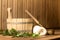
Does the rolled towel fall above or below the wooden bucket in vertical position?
below

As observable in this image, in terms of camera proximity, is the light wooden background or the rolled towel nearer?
the rolled towel

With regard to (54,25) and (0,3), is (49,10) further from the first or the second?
(0,3)

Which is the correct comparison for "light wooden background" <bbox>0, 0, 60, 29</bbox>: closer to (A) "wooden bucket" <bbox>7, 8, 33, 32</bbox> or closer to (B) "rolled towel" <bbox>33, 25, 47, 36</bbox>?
(A) "wooden bucket" <bbox>7, 8, 33, 32</bbox>

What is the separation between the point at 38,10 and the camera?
1776 millimetres

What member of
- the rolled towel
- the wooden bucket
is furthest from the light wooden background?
the rolled towel

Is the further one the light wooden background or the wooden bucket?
the light wooden background

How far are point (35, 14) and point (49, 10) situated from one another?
165 millimetres

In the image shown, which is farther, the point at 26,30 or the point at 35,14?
the point at 35,14

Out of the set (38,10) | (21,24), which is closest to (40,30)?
(21,24)

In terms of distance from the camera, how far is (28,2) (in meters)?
1.74

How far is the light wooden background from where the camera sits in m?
1.66

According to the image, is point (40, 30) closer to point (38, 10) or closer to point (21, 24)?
point (21, 24)

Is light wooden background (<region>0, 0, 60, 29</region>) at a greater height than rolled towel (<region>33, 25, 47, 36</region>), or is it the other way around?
light wooden background (<region>0, 0, 60, 29</region>)

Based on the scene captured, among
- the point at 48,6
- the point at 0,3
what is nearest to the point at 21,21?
the point at 0,3
